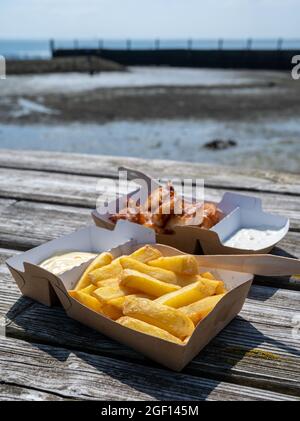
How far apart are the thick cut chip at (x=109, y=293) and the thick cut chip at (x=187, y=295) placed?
A: 0.10m

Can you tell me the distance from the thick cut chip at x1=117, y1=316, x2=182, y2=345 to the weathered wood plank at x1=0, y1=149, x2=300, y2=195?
217cm

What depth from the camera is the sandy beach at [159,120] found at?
13.8 meters

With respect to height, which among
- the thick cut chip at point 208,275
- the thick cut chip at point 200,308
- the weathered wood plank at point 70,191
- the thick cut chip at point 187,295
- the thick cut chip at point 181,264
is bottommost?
the weathered wood plank at point 70,191

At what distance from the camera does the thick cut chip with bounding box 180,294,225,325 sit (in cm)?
153

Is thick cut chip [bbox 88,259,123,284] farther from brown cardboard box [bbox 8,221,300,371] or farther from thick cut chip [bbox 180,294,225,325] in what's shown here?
thick cut chip [bbox 180,294,225,325]

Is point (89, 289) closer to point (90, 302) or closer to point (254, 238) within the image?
point (90, 302)

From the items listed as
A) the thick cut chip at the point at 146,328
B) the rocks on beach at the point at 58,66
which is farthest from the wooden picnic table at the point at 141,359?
the rocks on beach at the point at 58,66

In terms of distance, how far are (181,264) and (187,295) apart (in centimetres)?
14

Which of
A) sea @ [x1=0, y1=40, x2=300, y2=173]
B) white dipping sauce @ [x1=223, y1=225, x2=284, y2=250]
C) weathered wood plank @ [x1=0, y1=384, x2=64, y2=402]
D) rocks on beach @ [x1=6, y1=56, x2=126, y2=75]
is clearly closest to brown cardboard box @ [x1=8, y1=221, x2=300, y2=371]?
weathered wood plank @ [x1=0, y1=384, x2=64, y2=402]

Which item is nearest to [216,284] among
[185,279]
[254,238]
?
[185,279]

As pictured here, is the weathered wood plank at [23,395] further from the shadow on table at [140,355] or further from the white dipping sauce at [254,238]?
the white dipping sauce at [254,238]

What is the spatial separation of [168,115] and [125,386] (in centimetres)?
1903
